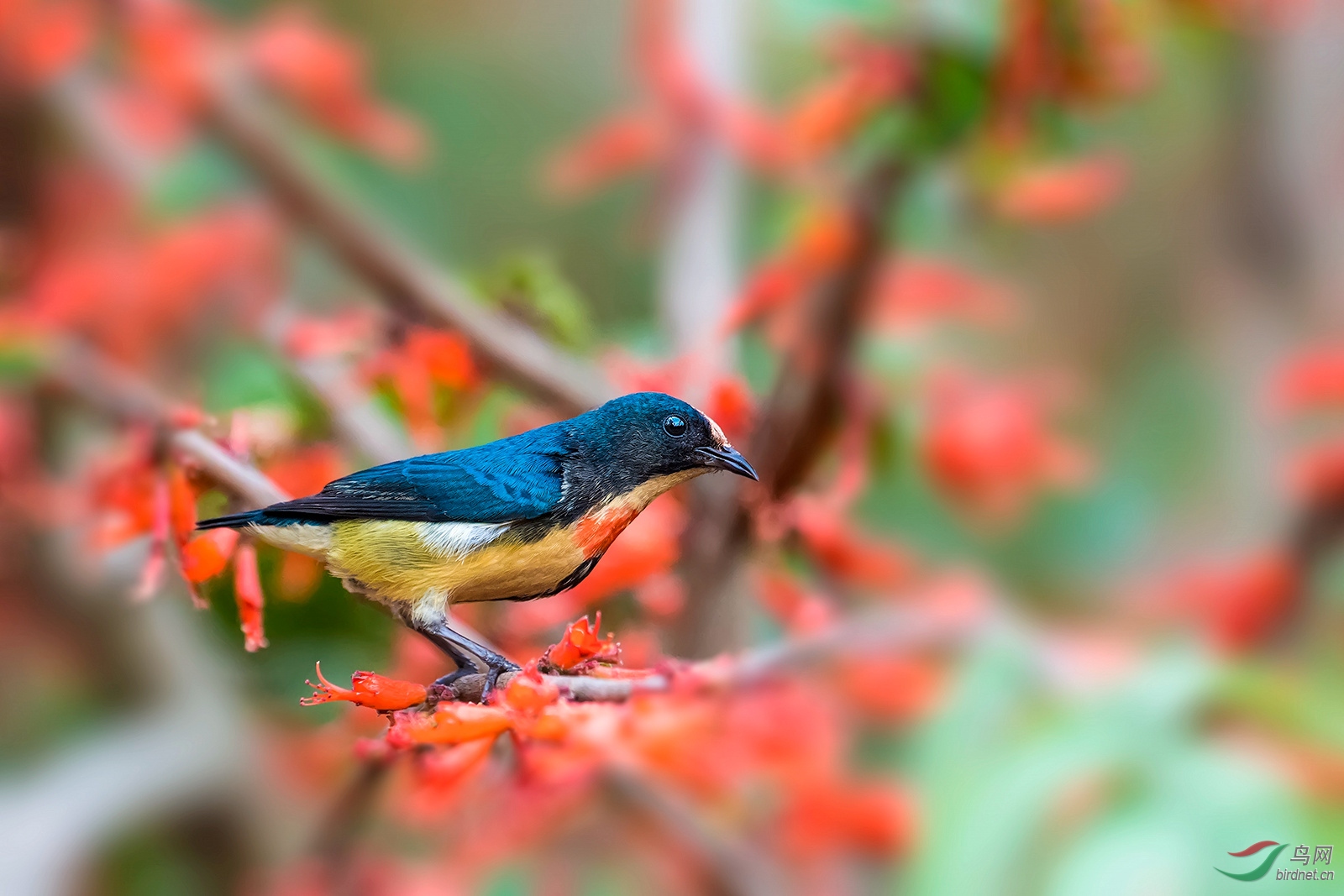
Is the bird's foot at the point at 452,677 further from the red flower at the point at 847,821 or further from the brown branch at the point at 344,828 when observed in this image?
the red flower at the point at 847,821

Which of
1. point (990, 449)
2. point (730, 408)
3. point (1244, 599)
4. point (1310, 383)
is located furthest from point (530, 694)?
point (1310, 383)

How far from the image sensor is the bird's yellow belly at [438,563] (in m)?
0.42

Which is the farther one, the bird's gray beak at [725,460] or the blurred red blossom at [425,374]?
the blurred red blossom at [425,374]

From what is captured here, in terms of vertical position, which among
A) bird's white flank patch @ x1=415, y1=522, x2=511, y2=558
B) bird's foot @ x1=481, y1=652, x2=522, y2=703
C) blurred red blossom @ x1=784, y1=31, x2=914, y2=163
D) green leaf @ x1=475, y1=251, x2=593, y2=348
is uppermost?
blurred red blossom @ x1=784, y1=31, x2=914, y2=163

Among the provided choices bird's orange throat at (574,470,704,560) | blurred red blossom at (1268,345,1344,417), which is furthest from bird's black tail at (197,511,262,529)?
blurred red blossom at (1268,345,1344,417)

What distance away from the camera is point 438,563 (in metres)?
0.43

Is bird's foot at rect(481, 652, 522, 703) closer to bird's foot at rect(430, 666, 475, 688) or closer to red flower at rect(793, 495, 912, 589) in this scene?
bird's foot at rect(430, 666, 475, 688)

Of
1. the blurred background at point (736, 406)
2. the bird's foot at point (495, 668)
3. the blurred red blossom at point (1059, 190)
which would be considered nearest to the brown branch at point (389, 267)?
the blurred background at point (736, 406)

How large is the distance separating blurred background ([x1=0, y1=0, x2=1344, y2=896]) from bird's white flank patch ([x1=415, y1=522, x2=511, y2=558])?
10 centimetres

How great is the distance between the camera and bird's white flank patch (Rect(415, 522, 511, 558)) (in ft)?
1.41

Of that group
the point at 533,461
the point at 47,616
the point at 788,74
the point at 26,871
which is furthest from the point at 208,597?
the point at 788,74

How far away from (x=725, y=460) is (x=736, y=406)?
0.52 feet

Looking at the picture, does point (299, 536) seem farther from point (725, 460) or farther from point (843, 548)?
point (843, 548)

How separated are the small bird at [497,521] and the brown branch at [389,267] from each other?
0.18 m
